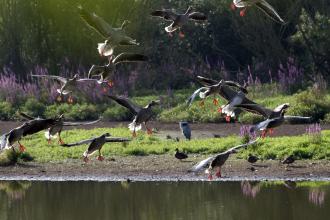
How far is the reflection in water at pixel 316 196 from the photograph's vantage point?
18828 millimetres

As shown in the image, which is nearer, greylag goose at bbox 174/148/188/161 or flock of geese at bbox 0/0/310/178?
flock of geese at bbox 0/0/310/178

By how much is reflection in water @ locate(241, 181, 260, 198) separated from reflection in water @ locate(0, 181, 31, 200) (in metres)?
4.52

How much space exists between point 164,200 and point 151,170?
9.52 feet

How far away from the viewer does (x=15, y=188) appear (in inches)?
861

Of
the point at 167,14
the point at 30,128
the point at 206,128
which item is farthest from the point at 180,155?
the point at 30,128

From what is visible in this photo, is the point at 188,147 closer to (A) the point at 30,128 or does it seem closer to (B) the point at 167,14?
(B) the point at 167,14

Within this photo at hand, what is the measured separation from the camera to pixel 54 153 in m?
24.6

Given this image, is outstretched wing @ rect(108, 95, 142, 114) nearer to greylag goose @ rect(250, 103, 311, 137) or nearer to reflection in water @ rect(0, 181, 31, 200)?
greylag goose @ rect(250, 103, 311, 137)

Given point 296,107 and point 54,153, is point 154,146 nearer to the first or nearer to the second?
point 54,153

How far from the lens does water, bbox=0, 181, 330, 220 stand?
1825 cm

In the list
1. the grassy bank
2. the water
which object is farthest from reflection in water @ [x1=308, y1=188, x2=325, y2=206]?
the grassy bank

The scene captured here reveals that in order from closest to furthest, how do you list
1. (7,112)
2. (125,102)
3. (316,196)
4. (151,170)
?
1. (125,102)
2. (316,196)
3. (151,170)
4. (7,112)

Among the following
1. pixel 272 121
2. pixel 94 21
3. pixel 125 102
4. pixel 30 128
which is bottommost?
pixel 30 128

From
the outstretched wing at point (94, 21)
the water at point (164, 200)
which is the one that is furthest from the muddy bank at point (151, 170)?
the outstretched wing at point (94, 21)
